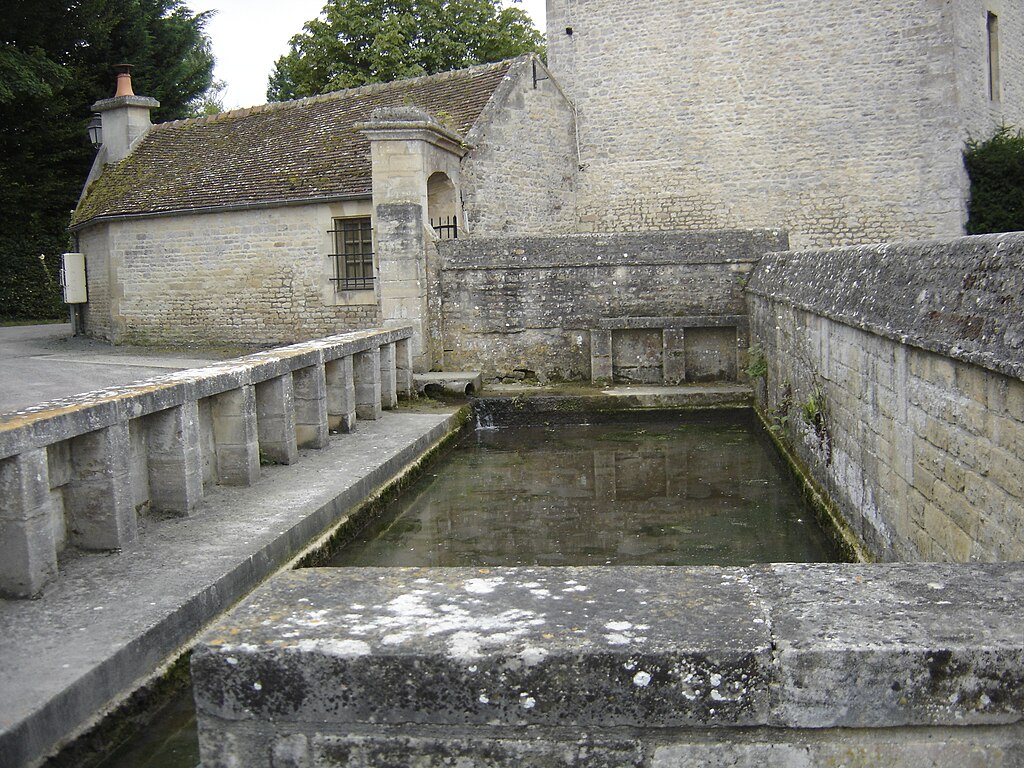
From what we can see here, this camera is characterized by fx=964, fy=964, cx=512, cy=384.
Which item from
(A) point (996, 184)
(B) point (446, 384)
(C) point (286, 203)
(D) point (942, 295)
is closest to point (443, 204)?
(C) point (286, 203)

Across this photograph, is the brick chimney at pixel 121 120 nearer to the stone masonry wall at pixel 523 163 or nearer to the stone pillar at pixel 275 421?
the stone masonry wall at pixel 523 163

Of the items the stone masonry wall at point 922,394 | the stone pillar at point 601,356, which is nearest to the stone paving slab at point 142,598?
the stone masonry wall at point 922,394

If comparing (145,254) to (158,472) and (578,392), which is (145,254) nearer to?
(578,392)

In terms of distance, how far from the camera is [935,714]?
1.97 meters

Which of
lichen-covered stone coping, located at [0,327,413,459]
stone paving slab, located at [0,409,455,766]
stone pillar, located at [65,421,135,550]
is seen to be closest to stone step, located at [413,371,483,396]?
lichen-covered stone coping, located at [0,327,413,459]

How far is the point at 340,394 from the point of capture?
9.32 metres

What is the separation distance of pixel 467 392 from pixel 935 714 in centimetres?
1030

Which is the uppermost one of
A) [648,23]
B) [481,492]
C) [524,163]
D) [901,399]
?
[648,23]

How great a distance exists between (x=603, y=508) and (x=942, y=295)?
379cm

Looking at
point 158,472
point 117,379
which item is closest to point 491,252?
point 117,379

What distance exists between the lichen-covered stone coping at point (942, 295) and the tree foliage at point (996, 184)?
1532 centimetres

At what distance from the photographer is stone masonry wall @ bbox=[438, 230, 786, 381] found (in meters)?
12.6

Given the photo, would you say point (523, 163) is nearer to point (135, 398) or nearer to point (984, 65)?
point (984, 65)

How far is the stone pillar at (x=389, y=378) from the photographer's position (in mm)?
11102
